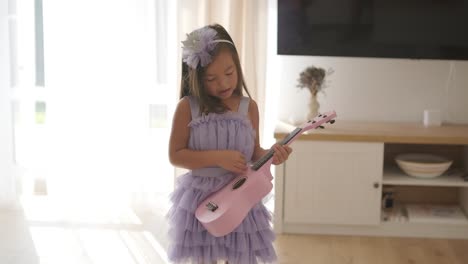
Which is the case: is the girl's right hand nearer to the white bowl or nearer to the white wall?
the white bowl

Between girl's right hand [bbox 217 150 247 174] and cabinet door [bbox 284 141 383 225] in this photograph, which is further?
cabinet door [bbox 284 141 383 225]

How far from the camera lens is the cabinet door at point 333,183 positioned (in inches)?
116

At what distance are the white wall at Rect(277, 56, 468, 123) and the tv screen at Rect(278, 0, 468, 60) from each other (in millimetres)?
181

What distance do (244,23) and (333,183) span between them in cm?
92

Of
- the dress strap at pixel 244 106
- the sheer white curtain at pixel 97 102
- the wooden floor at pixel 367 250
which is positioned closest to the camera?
the dress strap at pixel 244 106

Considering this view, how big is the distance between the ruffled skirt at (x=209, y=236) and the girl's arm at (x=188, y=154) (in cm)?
8

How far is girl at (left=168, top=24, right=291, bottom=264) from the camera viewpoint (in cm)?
177

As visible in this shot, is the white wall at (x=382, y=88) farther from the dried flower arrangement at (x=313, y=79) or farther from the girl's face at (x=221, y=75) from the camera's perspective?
the girl's face at (x=221, y=75)

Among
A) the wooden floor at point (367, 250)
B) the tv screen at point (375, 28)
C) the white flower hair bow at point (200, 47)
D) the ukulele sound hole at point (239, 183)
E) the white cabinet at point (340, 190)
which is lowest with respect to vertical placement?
the wooden floor at point (367, 250)

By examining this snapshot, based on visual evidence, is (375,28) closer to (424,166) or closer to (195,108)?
(424,166)

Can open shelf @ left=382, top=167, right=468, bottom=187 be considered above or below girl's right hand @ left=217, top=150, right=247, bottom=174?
below

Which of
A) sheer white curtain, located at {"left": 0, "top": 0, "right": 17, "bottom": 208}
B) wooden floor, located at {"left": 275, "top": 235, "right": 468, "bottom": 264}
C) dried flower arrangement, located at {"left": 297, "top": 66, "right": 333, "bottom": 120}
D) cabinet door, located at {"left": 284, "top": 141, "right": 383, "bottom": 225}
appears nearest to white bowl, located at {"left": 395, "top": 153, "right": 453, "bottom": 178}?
cabinet door, located at {"left": 284, "top": 141, "right": 383, "bottom": 225}

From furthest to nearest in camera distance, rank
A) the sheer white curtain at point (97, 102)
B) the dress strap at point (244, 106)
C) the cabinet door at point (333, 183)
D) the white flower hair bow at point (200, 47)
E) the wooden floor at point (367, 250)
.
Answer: the sheer white curtain at point (97, 102), the cabinet door at point (333, 183), the wooden floor at point (367, 250), the dress strap at point (244, 106), the white flower hair bow at point (200, 47)

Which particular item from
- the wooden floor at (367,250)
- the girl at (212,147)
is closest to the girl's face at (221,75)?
the girl at (212,147)
